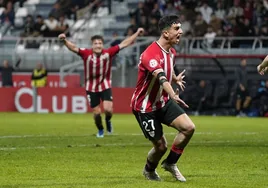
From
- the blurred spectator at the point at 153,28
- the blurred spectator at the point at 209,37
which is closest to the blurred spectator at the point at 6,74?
the blurred spectator at the point at 153,28

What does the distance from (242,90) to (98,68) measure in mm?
11150

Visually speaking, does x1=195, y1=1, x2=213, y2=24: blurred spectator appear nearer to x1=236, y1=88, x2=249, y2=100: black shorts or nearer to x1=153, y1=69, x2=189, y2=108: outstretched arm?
x1=236, y1=88, x2=249, y2=100: black shorts

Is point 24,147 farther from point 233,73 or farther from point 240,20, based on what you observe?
point 240,20

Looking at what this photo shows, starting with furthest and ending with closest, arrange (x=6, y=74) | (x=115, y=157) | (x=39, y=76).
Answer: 1. (x=6, y=74)
2. (x=39, y=76)
3. (x=115, y=157)

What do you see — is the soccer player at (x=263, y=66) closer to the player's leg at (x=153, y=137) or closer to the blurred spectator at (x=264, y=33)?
the player's leg at (x=153, y=137)

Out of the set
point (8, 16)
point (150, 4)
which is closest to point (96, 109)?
point (150, 4)

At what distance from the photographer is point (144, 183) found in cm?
1117

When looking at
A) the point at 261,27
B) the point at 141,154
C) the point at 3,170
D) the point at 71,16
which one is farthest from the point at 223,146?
the point at 71,16

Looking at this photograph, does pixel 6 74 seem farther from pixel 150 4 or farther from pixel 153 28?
pixel 150 4

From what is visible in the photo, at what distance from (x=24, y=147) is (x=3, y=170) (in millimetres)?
4249

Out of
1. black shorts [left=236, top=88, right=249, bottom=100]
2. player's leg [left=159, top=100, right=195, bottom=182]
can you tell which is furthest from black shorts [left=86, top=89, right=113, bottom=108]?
black shorts [left=236, top=88, right=249, bottom=100]

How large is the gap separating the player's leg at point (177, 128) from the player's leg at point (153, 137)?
0.45ft

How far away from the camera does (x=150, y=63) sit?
37.1 feet

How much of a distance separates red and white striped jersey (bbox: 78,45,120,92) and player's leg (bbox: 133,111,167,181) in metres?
9.41
